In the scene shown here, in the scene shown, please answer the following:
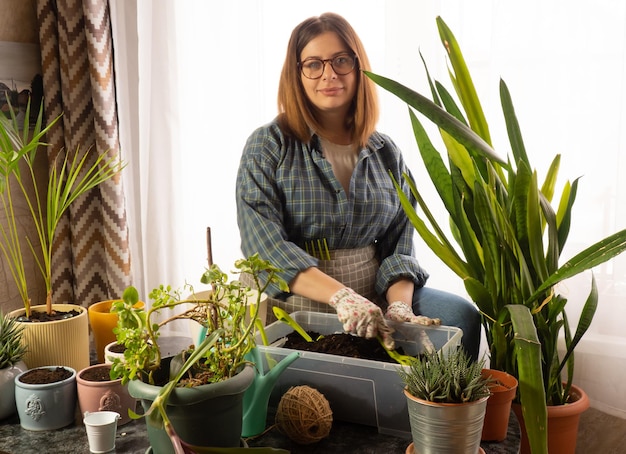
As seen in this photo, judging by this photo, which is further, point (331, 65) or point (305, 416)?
point (331, 65)

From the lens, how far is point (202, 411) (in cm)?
92

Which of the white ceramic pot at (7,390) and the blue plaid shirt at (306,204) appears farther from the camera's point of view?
the blue plaid shirt at (306,204)

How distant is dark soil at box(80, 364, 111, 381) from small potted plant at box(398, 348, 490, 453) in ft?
1.82

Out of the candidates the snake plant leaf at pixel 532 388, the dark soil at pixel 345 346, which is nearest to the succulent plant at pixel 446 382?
Result: the snake plant leaf at pixel 532 388

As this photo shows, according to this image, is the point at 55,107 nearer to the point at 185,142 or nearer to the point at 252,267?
the point at 185,142

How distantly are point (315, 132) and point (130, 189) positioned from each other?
1147mm

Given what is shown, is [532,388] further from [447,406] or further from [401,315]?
[401,315]

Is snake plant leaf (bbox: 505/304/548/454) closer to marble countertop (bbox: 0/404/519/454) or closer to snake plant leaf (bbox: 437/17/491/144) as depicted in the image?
marble countertop (bbox: 0/404/519/454)

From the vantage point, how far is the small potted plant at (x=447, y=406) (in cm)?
94

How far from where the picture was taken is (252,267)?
40.7 inches

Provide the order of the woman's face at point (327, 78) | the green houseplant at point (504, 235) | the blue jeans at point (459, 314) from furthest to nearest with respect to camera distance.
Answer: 1. the woman's face at point (327, 78)
2. the blue jeans at point (459, 314)
3. the green houseplant at point (504, 235)

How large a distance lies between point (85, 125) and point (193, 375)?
181cm

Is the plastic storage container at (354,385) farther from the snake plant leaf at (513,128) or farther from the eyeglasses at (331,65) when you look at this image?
the eyeglasses at (331,65)

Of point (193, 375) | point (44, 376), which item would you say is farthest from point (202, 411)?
point (44, 376)
